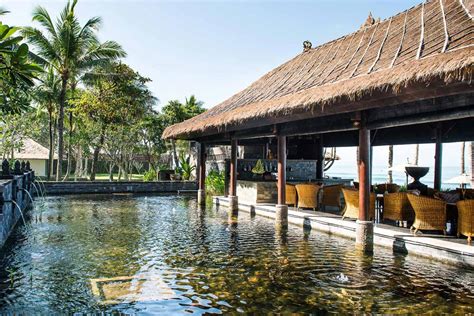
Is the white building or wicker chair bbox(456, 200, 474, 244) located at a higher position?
the white building

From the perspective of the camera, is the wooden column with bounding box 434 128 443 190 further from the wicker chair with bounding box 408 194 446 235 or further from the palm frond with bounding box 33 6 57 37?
the palm frond with bounding box 33 6 57 37

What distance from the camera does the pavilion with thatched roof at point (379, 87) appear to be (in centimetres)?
532

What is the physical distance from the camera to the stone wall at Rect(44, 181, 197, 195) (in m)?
17.6

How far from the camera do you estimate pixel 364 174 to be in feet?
23.9

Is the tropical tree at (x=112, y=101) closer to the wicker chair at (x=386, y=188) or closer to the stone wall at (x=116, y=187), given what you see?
the stone wall at (x=116, y=187)

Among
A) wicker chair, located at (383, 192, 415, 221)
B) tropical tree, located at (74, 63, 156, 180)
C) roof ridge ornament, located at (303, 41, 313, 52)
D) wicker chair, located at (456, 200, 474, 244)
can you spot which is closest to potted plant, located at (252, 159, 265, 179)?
roof ridge ornament, located at (303, 41, 313, 52)

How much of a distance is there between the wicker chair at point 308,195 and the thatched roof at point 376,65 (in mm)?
2456

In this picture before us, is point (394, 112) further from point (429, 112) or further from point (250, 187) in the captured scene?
point (250, 187)

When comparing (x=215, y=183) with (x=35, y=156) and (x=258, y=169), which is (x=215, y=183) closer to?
(x=258, y=169)

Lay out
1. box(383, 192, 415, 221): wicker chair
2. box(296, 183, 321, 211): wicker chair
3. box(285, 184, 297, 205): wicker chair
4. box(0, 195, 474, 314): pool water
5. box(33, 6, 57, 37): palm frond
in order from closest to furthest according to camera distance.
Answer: box(0, 195, 474, 314): pool water
box(383, 192, 415, 221): wicker chair
box(296, 183, 321, 211): wicker chair
box(285, 184, 297, 205): wicker chair
box(33, 6, 57, 37): palm frond

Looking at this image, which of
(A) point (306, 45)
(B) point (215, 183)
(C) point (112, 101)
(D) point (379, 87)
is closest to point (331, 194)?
(D) point (379, 87)

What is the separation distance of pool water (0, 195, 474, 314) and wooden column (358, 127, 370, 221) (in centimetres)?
70

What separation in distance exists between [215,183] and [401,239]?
11581mm

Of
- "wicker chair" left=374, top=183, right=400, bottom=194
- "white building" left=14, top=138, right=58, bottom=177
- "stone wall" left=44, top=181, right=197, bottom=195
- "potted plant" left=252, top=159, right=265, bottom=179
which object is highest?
"white building" left=14, top=138, right=58, bottom=177
